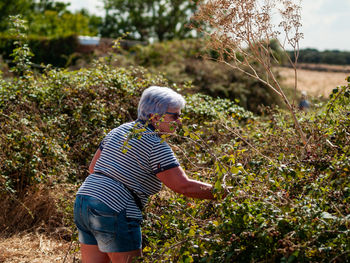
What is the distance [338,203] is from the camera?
7.46ft

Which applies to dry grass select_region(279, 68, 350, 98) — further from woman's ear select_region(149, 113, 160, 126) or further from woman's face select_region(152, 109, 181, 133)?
woman's ear select_region(149, 113, 160, 126)

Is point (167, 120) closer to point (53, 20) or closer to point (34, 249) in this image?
point (34, 249)

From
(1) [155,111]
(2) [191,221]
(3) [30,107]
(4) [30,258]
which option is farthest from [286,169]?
(3) [30,107]

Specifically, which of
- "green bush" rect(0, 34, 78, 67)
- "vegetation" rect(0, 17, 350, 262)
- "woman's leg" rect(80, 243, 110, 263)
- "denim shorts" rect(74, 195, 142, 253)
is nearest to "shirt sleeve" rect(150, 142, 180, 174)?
"vegetation" rect(0, 17, 350, 262)

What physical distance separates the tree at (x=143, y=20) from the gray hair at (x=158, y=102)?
3380 centimetres

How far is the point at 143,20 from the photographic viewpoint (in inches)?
1518

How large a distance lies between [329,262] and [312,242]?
5.2 inches

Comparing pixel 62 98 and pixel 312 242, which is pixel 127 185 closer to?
pixel 312 242

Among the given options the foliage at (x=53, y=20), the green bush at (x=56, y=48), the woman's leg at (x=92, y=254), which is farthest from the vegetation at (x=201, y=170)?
the foliage at (x=53, y=20)

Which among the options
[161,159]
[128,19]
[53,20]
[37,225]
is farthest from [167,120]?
[128,19]

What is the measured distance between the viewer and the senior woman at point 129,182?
242 cm

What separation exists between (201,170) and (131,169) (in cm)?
114

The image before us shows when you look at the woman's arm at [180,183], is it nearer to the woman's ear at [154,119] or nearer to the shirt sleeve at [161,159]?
the shirt sleeve at [161,159]

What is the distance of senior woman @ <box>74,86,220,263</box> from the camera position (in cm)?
242
